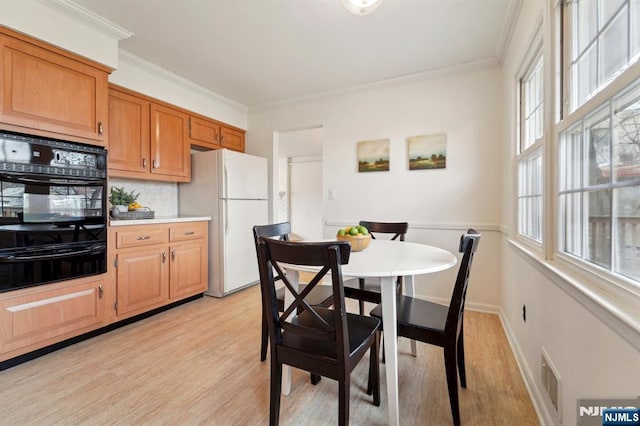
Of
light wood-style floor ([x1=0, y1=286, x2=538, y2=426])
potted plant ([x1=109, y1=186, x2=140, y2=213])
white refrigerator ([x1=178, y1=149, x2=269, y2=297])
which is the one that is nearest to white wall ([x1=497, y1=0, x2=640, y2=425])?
light wood-style floor ([x1=0, y1=286, x2=538, y2=426])

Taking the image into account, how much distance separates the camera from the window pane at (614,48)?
0.87m

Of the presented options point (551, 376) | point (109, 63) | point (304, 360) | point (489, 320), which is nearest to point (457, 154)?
point (489, 320)

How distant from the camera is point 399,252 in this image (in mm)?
1725

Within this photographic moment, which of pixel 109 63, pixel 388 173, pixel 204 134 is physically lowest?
pixel 388 173

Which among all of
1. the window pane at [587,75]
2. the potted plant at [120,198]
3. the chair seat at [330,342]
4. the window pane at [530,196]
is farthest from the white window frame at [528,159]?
the potted plant at [120,198]

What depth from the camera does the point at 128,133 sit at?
268cm

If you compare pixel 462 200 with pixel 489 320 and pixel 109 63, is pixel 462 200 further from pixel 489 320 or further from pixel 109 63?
pixel 109 63

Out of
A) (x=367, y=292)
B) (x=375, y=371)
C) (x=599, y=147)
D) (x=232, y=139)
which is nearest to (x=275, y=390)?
(x=375, y=371)

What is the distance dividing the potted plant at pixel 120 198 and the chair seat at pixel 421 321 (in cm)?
260

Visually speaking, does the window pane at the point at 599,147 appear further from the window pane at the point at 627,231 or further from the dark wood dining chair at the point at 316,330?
the dark wood dining chair at the point at 316,330

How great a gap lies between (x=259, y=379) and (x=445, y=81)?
317 centimetres

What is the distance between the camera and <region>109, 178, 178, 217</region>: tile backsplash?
2.95 m

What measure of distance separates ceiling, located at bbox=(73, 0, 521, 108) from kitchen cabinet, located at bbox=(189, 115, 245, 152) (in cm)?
49

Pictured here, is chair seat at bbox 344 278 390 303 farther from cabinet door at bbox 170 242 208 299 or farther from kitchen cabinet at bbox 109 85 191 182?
kitchen cabinet at bbox 109 85 191 182
